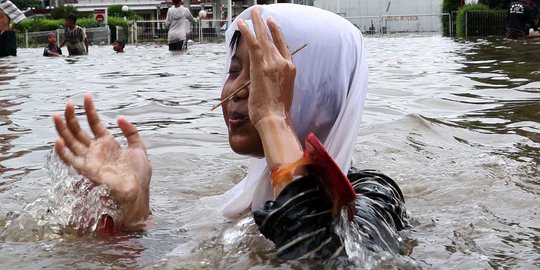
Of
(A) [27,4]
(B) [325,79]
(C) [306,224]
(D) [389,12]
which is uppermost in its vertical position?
(A) [27,4]

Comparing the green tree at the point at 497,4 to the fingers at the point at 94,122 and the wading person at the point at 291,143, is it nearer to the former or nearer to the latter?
the wading person at the point at 291,143

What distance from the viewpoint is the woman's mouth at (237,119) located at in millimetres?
2389

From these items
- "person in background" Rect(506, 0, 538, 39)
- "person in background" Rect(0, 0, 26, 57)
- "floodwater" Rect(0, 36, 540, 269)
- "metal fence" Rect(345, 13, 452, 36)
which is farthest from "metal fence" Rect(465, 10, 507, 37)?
"floodwater" Rect(0, 36, 540, 269)

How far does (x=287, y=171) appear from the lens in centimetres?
215

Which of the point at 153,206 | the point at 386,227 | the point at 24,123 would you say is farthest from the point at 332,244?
the point at 24,123

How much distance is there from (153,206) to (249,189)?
34.8 inches

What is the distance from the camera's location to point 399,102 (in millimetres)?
7348

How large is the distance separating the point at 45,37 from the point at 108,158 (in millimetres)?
32114

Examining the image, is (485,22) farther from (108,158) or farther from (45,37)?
(108,158)

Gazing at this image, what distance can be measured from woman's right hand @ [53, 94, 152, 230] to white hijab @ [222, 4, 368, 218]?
0.42 m

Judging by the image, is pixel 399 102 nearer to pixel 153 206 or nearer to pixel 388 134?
pixel 388 134

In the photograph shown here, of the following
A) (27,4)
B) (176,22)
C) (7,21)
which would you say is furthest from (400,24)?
(27,4)

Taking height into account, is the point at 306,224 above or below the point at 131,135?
below

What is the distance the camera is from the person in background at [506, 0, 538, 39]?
1808 centimetres
